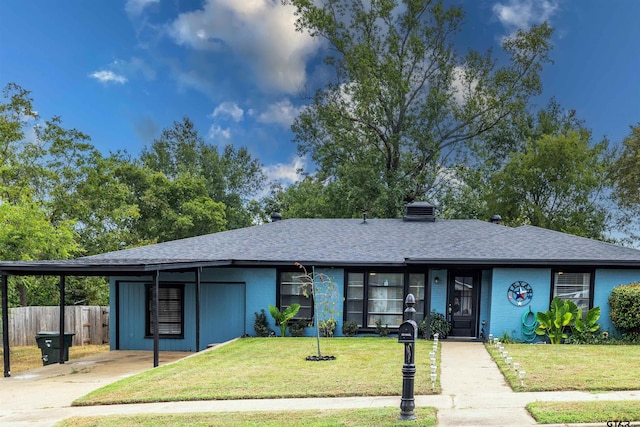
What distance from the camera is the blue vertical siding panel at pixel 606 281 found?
14.4m

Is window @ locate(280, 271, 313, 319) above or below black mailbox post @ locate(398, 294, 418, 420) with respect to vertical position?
below

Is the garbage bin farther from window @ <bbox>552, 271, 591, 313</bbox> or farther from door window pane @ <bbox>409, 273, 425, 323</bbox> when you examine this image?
window @ <bbox>552, 271, 591, 313</bbox>

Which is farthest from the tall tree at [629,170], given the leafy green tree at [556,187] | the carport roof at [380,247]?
the carport roof at [380,247]

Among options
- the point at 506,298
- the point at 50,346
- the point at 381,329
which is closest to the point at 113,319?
the point at 50,346

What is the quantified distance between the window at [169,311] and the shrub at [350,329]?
5.12 meters

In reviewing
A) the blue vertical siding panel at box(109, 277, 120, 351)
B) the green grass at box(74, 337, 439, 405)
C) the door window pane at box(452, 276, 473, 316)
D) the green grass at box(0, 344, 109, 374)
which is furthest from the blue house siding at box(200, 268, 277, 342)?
the door window pane at box(452, 276, 473, 316)

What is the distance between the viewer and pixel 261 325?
50.3 ft

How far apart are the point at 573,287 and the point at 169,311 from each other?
12338mm

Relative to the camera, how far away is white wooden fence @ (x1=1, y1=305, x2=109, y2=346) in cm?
1856

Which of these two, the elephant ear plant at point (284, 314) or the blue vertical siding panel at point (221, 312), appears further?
the blue vertical siding panel at point (221, 312)

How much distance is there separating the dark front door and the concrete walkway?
449 centimetres

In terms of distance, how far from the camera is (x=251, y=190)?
4172cm

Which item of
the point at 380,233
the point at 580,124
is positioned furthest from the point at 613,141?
the point at 380,233

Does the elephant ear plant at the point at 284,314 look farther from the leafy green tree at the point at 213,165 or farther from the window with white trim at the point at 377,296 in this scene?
the leafy green tree at the point at 213,165
